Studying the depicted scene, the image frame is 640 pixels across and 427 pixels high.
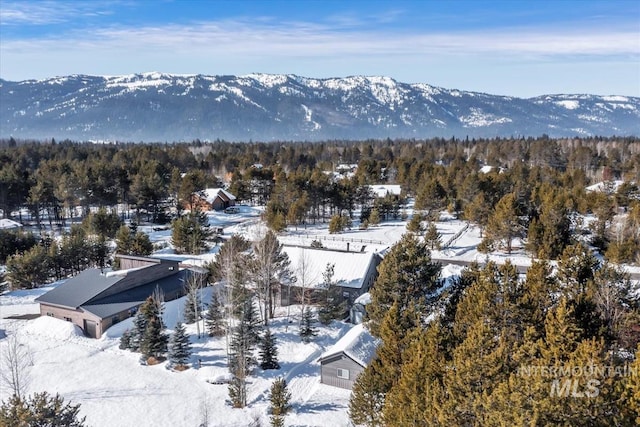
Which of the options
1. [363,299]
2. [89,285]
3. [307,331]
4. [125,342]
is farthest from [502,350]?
[89,285]

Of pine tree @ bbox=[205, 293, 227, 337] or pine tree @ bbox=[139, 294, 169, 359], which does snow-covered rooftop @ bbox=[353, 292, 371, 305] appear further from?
pine tree @ bbox=[139, 294, 169, 359]

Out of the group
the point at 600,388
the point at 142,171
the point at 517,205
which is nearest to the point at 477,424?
the point at 600,388

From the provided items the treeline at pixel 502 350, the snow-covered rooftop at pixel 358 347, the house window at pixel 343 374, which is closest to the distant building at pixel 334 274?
the snow-covered rooftop at pixel 358 347

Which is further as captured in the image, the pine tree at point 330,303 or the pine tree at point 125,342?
the pine tree at point 330,303

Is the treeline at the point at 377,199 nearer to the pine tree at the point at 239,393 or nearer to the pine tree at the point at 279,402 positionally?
the pine tree at the point at 279,402

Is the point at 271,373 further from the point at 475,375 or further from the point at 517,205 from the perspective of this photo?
the point at 517,205

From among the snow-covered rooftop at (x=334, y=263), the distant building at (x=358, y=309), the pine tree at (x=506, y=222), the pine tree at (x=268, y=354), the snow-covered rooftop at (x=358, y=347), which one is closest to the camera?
the snow-covered rooftop at (x=358, y=347)

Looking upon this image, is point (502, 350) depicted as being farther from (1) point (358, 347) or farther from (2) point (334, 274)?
(2) point (334, 274)

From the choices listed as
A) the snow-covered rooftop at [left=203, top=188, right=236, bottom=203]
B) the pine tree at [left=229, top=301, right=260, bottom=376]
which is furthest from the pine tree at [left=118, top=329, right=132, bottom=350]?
the snow-covered rooftop at [left=203, top=188, right=236, bottom=203]
